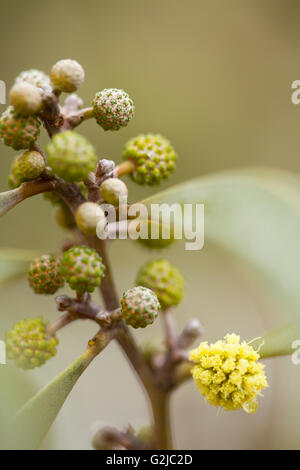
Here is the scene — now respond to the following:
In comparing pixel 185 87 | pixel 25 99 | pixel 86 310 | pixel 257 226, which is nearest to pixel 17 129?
pixel 25 99

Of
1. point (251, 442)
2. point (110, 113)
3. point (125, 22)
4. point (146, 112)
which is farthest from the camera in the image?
point (125, 22)

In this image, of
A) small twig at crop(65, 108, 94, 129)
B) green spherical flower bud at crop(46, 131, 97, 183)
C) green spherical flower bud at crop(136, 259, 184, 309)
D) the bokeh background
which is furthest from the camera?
the bokeh background

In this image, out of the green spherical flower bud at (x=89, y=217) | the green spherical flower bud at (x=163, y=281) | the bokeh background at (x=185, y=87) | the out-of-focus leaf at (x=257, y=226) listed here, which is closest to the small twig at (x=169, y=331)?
the green spherical flower bud at (x=163, y=281)

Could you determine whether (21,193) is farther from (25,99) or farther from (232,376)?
(232,376)

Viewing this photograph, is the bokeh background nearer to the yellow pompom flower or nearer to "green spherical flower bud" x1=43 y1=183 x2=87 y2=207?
Result: "green spherical flower bud" x1=43 y1=183 x2=87 y2=207

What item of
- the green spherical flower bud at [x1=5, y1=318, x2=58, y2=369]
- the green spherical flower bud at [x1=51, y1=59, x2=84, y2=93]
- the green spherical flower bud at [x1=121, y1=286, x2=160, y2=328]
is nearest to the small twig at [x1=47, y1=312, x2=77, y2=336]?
the green spherical flower bud at [x1=5, y1=318, x2=58, y2=369]

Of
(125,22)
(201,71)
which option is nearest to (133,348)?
(201,71)
